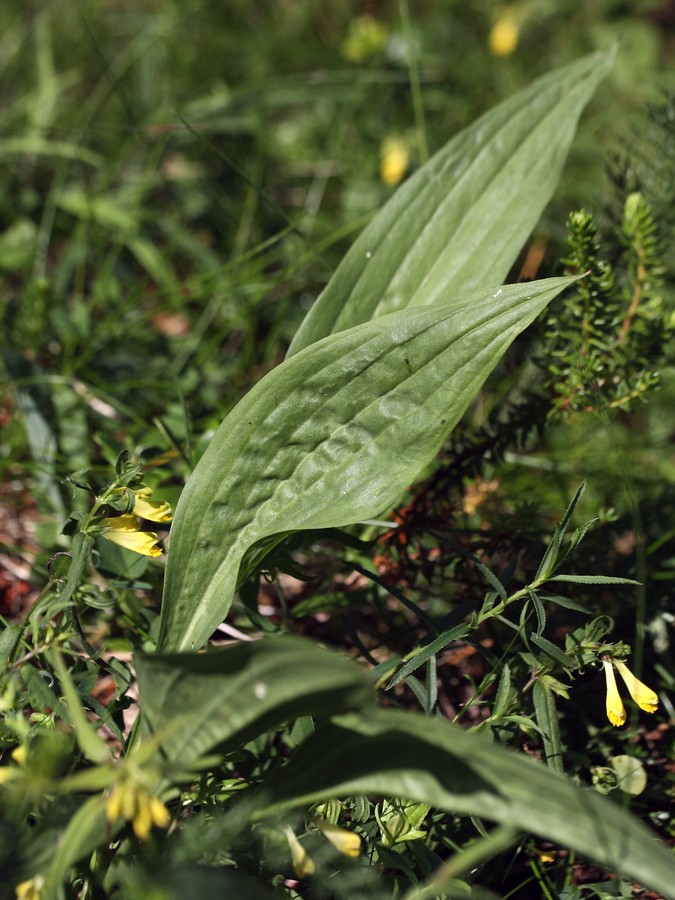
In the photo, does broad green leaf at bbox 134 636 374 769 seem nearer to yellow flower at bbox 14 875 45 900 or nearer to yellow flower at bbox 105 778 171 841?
yellow flower at bbox 105 778 171 841

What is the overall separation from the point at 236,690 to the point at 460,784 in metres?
0.29

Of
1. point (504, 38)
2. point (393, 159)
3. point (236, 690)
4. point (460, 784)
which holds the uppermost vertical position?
point (504, 38)

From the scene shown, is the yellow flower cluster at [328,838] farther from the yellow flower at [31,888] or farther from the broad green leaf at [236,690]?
the yellow flower at [31,888]

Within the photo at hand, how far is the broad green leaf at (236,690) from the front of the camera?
0.96 metres

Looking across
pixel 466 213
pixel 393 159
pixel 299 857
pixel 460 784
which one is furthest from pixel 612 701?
pixel 393 159

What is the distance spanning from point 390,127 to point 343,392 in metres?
2.17

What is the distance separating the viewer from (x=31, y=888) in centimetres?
104

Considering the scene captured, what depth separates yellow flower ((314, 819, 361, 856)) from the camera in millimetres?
1127

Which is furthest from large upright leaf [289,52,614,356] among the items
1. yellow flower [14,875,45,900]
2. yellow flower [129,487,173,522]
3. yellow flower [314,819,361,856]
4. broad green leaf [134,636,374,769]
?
yellow flower [14,875,45,900]

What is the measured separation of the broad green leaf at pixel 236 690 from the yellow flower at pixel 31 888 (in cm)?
21

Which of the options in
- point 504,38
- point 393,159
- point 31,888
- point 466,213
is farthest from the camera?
point 504,38

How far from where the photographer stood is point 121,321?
2457 mm

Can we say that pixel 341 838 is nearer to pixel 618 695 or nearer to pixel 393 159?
pixel 618 695

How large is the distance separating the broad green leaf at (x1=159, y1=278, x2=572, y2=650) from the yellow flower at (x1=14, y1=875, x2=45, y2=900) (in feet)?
1.31
